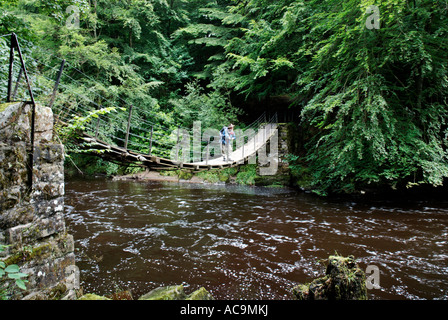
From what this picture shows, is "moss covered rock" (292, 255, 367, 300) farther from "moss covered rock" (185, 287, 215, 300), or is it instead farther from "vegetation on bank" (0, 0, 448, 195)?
"vegetation on bank" (0, 0, 448, 195)

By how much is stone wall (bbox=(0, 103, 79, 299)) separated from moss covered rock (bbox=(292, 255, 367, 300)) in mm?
2185

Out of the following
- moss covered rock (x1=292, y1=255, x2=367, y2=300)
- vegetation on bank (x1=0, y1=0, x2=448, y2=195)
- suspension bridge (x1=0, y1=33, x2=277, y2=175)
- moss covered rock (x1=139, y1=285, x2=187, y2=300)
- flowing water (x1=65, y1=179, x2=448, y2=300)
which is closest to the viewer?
moss covered rock (x1=139, y1=285, x2=187, y2=300)

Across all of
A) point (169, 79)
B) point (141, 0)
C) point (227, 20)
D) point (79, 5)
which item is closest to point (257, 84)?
point (227, 20)

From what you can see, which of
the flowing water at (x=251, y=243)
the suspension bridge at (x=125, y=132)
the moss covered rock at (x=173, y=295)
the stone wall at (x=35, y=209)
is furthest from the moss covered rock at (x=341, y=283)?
the suspension bridge at (x=125, y=132)

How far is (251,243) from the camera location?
13.5 feet

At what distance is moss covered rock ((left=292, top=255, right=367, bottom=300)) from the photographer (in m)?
1.88

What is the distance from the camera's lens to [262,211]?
6121mm

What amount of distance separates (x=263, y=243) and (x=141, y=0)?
12979 millimetres

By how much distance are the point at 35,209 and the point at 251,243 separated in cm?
324

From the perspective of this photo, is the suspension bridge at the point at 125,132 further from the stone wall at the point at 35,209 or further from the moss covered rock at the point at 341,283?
the moss covered rock at the point at 341,283

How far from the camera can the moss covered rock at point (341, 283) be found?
1.88m

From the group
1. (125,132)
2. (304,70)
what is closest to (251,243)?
(125,132)

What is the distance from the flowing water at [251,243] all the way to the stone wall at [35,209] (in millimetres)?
1022

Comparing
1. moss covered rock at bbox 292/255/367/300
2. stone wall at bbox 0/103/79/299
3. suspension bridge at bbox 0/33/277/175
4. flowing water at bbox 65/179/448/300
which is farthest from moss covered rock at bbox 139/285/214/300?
suspension bridge at bbox 0/33/277/175
